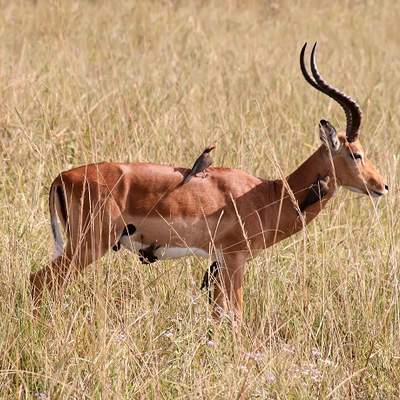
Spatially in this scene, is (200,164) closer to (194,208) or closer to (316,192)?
(194,208)

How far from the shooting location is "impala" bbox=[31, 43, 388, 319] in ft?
14.9

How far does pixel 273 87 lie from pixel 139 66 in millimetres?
1109

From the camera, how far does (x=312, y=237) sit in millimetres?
5227

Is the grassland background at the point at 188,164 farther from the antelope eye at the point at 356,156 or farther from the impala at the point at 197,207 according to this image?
the antelope eye at the point at 356,156

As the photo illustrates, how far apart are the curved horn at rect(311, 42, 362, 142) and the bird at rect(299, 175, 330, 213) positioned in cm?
23

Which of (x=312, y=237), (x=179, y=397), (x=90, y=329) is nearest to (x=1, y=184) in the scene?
(x=312, y=237)

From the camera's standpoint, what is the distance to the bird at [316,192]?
4.89 metres

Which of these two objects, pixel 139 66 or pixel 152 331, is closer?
pixel 152 331

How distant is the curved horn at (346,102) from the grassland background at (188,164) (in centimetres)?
36

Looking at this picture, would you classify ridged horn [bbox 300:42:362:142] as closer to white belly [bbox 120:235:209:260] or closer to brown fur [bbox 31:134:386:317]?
brown fur [bbox 31:134:386:317]

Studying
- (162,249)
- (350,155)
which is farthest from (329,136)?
(162,249)

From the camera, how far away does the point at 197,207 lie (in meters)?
4.75

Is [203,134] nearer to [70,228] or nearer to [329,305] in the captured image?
[70,228]

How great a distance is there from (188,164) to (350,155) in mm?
1333
